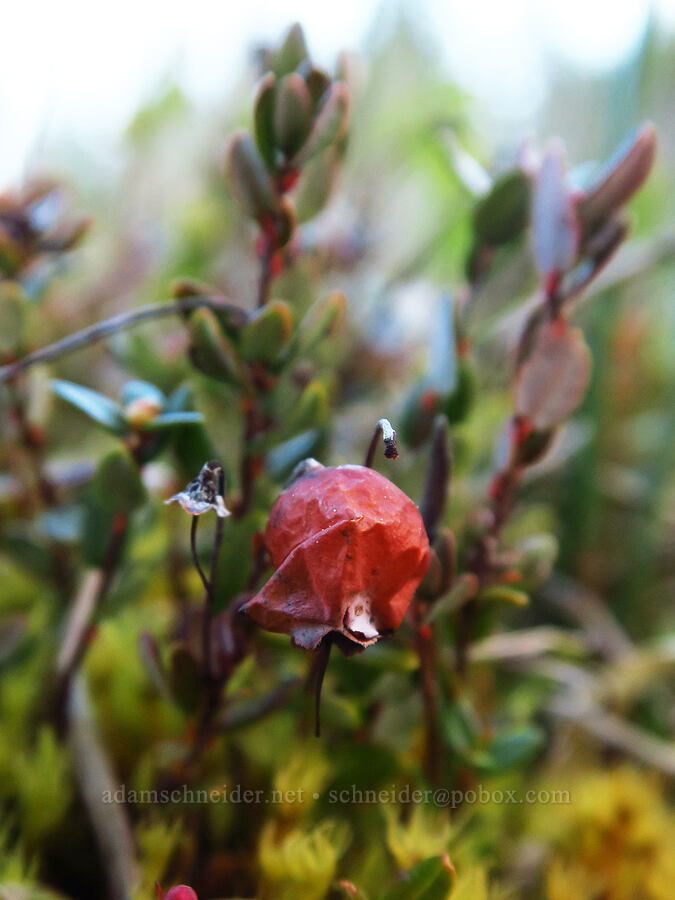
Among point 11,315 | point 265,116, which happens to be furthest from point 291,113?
point 11,315

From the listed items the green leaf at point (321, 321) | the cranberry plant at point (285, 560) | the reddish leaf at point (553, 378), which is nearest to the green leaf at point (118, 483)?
the cranberry plant at point (285, 560)

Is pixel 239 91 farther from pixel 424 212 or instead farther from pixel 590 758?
pixel 590 758

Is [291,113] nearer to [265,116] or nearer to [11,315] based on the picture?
[265,116]

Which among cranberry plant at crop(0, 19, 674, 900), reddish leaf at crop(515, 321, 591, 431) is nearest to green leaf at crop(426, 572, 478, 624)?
cranberry plant at crop(0, 19, 674, 900)

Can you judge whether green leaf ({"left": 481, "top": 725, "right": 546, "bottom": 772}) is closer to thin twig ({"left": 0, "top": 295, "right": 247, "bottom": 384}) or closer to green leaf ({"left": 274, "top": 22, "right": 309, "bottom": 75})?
thin twig ({"left": 0, "top": 295, "right": 247, "bottom": 384})

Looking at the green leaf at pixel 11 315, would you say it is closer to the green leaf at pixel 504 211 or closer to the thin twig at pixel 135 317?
the thin twig at pixel 135 317

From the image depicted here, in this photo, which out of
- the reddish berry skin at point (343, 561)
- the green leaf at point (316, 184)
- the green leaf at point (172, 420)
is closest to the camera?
the reddish berry skin at point (343, 561)
